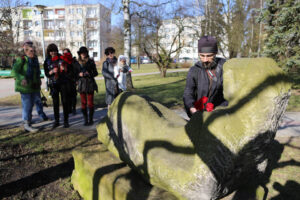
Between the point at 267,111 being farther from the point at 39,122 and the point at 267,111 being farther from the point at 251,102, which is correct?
the point at 39,122

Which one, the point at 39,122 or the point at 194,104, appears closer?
the point at 194,104

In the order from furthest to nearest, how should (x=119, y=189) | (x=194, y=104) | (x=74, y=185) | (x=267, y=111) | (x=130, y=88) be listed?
(x=130, y=88), (x=74, y=185), (x=194, y=104), (x=119, y=189), (x=267, y=111)

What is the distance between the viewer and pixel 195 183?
1.79m

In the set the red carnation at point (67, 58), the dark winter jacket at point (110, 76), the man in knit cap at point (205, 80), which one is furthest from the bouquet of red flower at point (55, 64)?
the man in knit cap at point (205, 80)

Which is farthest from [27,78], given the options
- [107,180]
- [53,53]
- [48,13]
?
[48,13]

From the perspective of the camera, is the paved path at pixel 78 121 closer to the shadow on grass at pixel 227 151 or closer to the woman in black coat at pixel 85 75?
the woman in black coat at pixel 85 75

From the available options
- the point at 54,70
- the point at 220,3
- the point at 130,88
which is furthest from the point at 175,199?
the point at 220,3

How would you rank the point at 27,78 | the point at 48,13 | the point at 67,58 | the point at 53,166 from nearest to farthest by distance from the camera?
the point at 53,166, the point at 27,78, the point at 67,58, the point at 48,13

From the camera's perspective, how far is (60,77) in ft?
16.3

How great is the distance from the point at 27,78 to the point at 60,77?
64 centimetres

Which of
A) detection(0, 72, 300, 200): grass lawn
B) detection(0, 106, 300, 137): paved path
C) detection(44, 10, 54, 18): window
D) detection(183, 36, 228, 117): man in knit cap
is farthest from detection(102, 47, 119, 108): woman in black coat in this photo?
detection(44, 10, 54, 18): window

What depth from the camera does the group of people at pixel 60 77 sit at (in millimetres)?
4770

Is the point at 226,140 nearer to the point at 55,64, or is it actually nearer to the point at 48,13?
the point at 55,64

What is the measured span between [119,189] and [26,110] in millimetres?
3528
